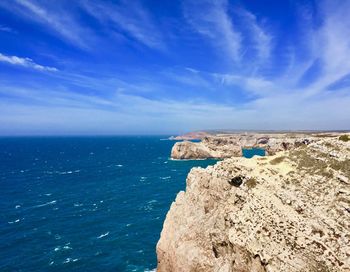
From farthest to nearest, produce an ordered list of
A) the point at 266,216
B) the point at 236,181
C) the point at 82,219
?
the point at 82,219
the point at 236,181
the point at 266,216

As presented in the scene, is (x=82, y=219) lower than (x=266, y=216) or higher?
lower

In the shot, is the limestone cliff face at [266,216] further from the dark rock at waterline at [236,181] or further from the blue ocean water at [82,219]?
the blue ocean water at [82,219]

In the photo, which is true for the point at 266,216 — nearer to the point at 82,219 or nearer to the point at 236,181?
the point at 236,181

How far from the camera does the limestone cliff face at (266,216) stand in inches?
1081

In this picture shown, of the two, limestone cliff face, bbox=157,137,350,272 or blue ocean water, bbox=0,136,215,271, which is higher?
limestone cliff face, bbox=157,137,350,272

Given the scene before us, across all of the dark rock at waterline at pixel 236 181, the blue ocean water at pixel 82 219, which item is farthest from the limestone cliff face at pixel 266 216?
the blue ocean water at pixel 82 219

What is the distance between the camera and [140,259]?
4781 centimetres

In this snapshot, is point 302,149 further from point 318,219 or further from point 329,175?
point 318,219

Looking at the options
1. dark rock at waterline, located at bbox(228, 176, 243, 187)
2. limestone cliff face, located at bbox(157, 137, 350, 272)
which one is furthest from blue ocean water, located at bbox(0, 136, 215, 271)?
dark rock at waterline, located at bbox(228, 176, 243, 187)

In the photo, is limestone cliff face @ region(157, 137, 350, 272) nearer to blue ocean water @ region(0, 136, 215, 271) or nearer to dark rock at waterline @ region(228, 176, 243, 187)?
dark rock at waterline @ region(228, 176, 243, 187)

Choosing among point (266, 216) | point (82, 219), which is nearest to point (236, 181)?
point (266, 216)

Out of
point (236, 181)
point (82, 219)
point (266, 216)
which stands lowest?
point (82, 219)

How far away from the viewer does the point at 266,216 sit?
3123 cm

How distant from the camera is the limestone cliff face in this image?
27.5 m
